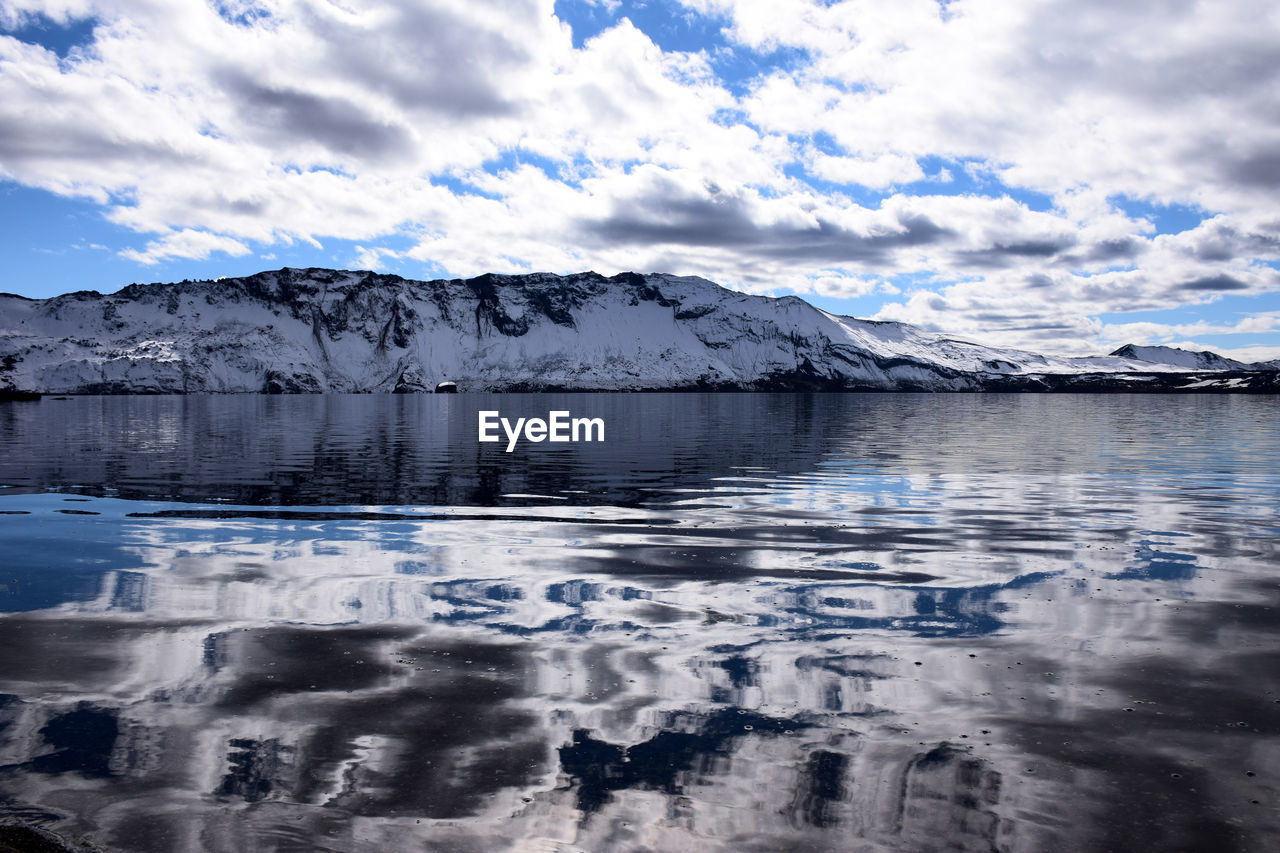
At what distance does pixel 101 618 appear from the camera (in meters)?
17.6

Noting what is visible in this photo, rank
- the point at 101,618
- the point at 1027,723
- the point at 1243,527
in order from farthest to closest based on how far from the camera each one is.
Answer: the point at 1243,527 → the point at 101,618 → the point at 1027,723

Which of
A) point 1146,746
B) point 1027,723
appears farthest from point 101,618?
point 1146,746

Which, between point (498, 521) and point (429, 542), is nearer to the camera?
point (429, 542)

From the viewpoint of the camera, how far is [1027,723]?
1222cm

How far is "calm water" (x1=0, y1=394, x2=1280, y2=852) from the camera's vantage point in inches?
384

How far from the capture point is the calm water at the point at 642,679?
974cm

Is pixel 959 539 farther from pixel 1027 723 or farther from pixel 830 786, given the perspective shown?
pixel 830 786

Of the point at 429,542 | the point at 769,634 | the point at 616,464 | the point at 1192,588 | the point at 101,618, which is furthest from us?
the point at 616,464

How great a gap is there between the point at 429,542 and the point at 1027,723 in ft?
63.0

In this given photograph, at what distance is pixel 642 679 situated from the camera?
555 inches

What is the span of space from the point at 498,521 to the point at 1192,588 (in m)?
21.8

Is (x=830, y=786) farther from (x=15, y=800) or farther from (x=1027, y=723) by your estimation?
(x=15, y=800)

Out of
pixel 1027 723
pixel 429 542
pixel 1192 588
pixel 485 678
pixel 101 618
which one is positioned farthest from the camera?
pixel 429 542

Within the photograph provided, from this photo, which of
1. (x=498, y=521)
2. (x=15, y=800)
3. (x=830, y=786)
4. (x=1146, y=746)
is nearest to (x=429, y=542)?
(x=498, y=521)
